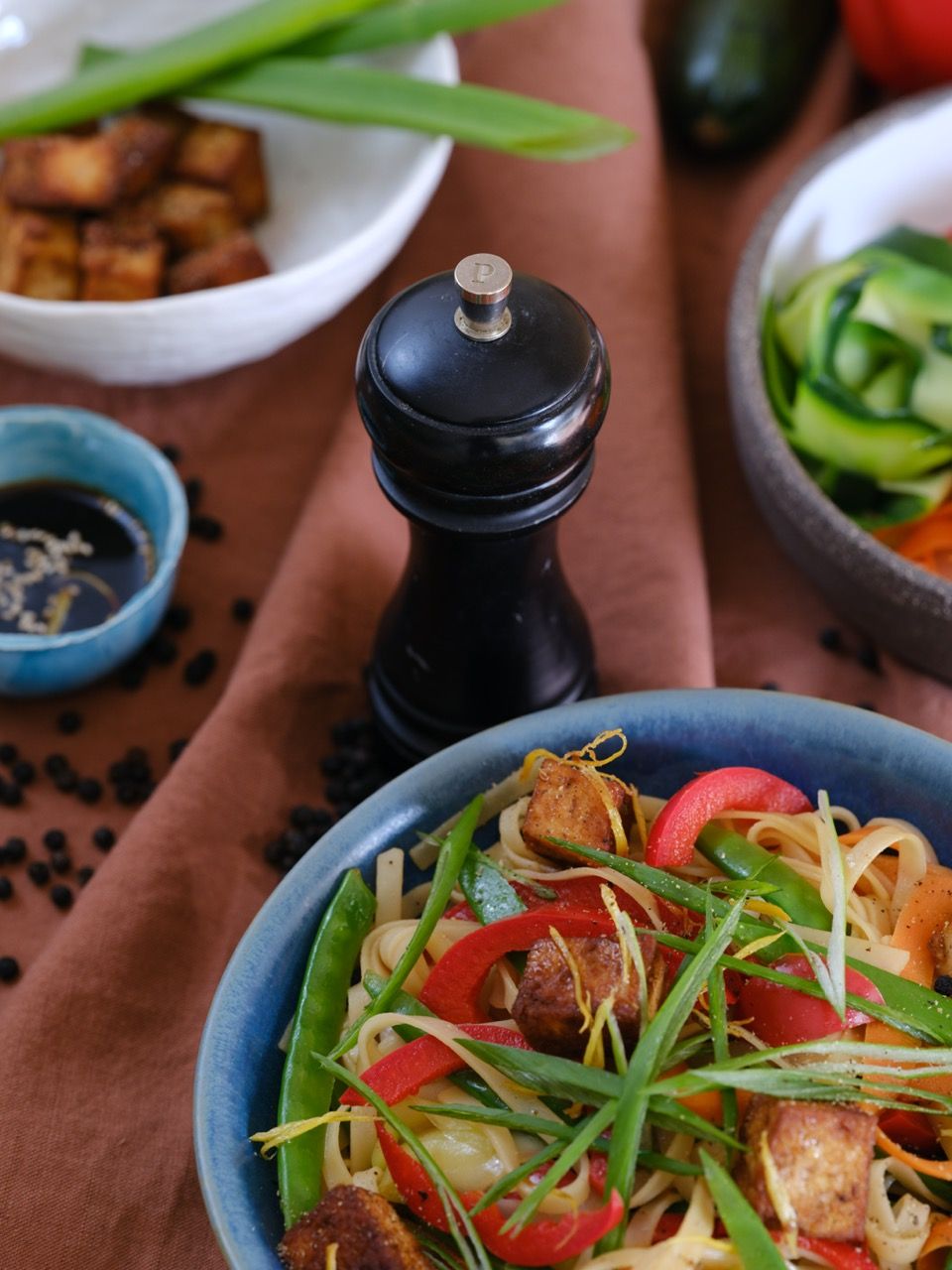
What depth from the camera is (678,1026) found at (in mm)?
1328

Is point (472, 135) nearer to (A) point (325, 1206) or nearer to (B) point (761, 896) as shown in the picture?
(B) point (761, 896)

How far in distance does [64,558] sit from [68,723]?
1.01ft

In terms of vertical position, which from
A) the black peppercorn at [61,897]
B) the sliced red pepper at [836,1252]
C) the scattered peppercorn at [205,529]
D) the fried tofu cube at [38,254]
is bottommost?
the black peppercorn at [61,897]

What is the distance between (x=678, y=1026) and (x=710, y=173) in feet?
7.54

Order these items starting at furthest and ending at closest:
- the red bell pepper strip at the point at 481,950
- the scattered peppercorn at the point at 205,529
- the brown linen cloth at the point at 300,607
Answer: the scattered peppercorn at the point at 205,529 < the brown linen cloth at the point at 300,607 < the red bell pepper strip at the point at 481,950

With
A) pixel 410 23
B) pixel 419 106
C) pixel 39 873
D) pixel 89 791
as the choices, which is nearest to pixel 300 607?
pixel 89 791

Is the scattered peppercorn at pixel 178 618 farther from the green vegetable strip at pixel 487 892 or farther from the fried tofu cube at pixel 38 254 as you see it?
the green vegetable strip at pixel 487 892

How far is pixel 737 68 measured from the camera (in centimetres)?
285

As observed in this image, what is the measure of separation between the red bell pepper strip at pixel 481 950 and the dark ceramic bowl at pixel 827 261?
35.4 inches

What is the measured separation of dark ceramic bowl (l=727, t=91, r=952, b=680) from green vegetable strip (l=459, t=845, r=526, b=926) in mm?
888

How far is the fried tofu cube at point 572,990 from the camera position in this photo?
1.34 m

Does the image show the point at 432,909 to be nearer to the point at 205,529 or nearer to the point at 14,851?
the point at 14,851

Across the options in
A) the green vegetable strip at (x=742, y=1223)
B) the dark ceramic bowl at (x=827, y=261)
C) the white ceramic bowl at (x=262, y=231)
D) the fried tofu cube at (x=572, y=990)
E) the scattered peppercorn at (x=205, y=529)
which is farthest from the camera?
the scattered peppercorn at (x=205, y=529)

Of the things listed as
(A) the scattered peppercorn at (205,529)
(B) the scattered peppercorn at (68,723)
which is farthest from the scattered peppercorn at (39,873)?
(A) the scattered peppercorn at (205,529)
